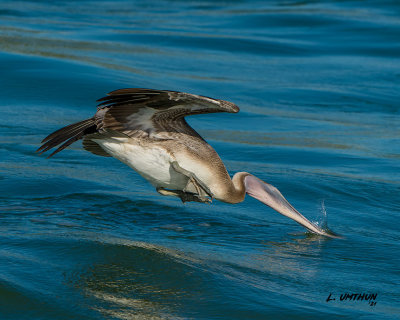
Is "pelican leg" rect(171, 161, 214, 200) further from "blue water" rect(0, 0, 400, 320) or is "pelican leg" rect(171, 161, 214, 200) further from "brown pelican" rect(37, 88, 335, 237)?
"blue water" rect(0, 0, 400, 320)

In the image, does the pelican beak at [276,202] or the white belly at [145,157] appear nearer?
the white belly at [145,157]

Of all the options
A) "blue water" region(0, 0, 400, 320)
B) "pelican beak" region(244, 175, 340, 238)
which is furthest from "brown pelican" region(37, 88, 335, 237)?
"blue water" region(0, 0, 400, 320)

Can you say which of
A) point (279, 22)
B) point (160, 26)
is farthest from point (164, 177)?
point (279, 22)

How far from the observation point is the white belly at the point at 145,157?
5.94m

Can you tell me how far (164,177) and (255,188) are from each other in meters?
0.80

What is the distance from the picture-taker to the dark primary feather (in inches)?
207

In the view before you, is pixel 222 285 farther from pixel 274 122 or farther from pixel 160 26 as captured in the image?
pixel 160 26

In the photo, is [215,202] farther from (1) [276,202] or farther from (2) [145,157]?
(2) [145,157]

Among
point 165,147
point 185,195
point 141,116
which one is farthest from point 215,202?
point 141,116

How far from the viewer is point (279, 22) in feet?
57.9

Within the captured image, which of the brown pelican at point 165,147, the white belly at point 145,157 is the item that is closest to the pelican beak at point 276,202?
the brown pelican at point 165,147

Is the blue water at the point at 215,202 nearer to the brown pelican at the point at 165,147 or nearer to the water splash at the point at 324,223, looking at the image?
the water splash at the point at 324,223

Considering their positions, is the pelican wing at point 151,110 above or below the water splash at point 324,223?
above

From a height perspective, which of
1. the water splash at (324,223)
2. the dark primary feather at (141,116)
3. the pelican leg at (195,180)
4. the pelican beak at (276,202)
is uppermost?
the dark primary feather at (141,116)
